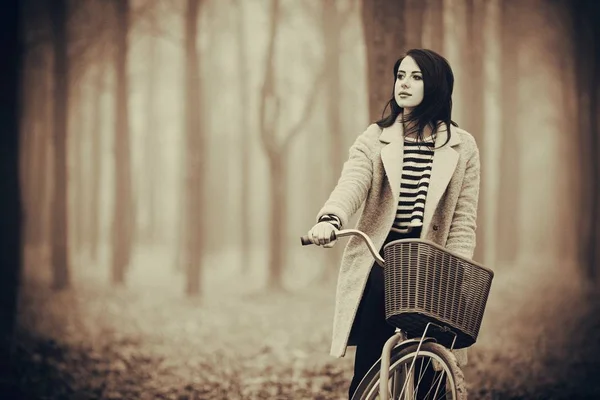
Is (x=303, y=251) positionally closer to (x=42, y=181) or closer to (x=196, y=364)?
(x=42, y=181)

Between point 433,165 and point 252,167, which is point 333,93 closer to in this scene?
point 252,167

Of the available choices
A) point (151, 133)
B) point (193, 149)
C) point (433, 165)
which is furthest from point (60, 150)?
point (433, 165)

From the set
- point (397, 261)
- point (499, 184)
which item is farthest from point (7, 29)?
point (499, 184)

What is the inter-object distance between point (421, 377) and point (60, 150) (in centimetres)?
714

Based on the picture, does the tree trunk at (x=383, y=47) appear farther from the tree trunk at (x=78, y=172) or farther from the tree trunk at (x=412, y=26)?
the tree trunk at (x=78, y=172)

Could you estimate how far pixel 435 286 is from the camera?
2.66 metres

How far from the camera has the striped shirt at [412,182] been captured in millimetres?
3256

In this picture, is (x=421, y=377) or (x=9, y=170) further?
(x=9, y=170)

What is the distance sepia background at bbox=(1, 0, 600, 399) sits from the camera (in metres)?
6.89

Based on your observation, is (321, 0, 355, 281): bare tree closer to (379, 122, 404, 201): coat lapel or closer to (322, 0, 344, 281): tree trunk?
(322, 0, 344, 281): tree trunk

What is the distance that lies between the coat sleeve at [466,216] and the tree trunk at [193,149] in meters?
6.39

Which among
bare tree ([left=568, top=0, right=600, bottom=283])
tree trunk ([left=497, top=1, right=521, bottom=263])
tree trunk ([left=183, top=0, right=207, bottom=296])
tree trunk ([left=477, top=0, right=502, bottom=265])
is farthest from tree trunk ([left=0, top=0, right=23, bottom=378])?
bare tree ([left=568, top=0, right=600, bottom=283])

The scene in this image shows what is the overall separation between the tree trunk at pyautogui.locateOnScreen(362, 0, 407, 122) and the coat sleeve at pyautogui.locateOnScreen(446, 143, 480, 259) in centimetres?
262

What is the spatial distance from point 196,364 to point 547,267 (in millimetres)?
5188
